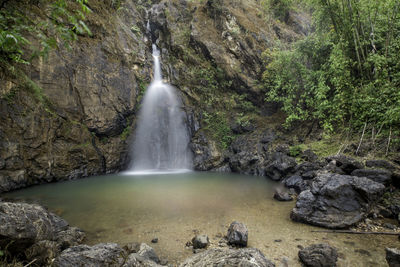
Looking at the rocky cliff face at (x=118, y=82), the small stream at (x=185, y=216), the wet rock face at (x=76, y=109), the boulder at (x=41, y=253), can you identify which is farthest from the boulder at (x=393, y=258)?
the wet rock face at (x=76, y=109)

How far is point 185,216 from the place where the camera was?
5445mm

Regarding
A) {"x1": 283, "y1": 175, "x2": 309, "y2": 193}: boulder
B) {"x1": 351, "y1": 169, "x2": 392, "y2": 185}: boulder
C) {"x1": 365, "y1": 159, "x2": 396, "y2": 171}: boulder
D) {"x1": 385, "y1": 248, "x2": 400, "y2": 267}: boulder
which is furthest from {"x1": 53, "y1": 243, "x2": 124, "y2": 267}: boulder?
{"x1": 365, "y1": 159, "x2": 396, "y2": 171}: boulder

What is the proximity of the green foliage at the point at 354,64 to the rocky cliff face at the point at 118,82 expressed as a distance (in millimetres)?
4240

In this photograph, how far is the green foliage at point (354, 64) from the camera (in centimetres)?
800

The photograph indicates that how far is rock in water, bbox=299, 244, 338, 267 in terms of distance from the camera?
→ 3204 millimetres

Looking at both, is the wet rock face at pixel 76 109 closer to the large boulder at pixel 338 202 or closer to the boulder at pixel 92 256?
the boulder at pixel 92 256

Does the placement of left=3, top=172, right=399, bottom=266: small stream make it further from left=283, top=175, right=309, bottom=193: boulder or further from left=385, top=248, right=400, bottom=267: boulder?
left=283, top=175, right=309, bottom=193: boulder

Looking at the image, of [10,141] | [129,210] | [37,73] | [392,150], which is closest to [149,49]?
[37,73]

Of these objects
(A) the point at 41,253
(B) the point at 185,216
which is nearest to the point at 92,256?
(A) the point at 41,253

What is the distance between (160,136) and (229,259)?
12.9 metres

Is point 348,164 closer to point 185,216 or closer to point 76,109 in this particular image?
point 185,216

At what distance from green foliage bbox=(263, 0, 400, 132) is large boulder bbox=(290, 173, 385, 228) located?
11.6 ft

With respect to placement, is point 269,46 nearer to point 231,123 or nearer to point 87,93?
point 231,123

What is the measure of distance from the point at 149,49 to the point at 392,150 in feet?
57.0
